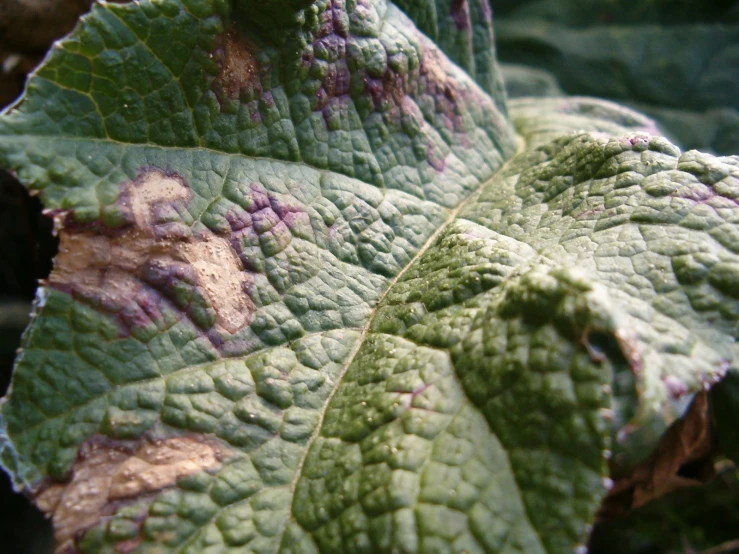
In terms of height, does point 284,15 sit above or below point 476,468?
above

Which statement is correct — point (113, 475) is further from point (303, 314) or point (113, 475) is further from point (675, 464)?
point (675, 464)

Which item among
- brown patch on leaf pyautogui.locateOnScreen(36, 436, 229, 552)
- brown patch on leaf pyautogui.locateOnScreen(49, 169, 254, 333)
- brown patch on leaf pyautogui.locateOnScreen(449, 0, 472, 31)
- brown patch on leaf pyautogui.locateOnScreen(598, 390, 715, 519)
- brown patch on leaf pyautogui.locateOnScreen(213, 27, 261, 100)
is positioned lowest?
brown patch on leaf pyautogui.locateOnScreen(36, 436, 229, 552)

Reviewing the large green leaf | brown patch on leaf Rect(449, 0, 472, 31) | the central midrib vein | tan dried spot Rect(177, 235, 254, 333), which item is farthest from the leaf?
tan dried spot Rect(177, 235, 254, 333)

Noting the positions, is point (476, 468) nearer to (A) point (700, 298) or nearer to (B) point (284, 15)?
(A) point (700, 298)

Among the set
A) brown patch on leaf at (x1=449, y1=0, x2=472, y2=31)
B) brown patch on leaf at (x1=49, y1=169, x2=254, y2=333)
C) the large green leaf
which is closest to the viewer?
the large green leaf

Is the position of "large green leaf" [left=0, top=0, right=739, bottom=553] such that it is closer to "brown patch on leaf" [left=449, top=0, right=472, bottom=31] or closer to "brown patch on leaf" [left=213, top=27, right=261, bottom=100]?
"brown patch on leaf" [left=213, top=27, right=261, bottom=100]

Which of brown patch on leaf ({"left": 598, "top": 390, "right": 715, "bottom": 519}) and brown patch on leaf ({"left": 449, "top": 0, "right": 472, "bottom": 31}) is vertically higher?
brown patch on leaf ({"left": 449, "top": 0, "right": 472, "bottom": 31})

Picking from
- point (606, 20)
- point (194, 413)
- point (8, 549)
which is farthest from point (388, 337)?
point (606, 20)

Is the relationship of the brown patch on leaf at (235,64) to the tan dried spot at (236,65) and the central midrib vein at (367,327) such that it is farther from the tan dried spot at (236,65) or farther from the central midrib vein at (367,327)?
the central midrib vein at (367,327)
